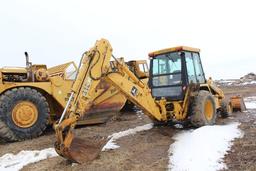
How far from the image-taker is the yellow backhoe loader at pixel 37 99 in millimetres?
9578

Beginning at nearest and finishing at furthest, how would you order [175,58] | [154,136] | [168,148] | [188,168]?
[188,168] → [168,148] → [154,136] → [175,58]

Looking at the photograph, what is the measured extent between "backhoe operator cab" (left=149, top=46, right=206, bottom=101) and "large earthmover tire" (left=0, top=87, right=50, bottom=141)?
3.11 m

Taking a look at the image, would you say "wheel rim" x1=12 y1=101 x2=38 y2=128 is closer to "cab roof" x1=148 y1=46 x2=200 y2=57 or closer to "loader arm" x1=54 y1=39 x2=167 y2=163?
"loader arm" x1=54 y1=39 x2=167 y2=163

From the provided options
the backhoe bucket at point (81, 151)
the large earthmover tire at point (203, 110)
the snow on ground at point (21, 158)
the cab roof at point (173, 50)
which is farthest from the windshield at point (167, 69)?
the snow on ground at point (21, 158)

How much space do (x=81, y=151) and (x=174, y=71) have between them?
414 cm

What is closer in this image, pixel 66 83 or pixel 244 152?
pixel 244 152

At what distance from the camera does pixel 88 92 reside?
714cm

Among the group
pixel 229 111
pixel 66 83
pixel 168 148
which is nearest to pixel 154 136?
pixel 168 148

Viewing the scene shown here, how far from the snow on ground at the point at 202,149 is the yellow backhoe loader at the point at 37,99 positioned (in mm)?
3222

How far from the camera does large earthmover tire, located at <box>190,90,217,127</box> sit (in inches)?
372

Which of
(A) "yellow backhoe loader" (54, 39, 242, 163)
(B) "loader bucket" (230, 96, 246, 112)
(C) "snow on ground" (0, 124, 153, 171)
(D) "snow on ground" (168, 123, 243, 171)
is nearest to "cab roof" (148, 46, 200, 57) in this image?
(A) "yellow backhoe loader" (54, 39, 242, 163)

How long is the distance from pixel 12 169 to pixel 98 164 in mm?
1688

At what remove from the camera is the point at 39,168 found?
6676 millimetres

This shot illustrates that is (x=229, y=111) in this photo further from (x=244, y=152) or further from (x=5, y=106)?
(x=5, y=106)
